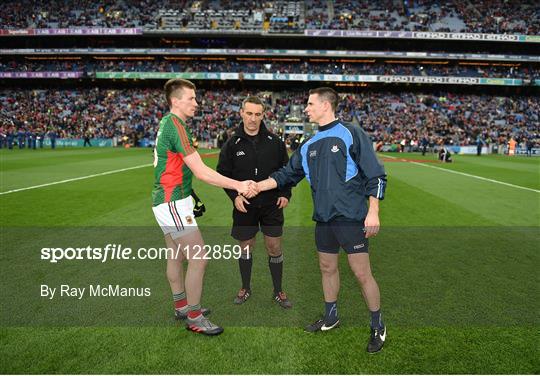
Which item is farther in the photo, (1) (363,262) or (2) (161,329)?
(2) (161,329)

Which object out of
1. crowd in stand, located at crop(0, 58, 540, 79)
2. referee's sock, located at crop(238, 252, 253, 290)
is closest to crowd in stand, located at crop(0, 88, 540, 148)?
crowd in stand, located at crop(0, 58, 540, 79)

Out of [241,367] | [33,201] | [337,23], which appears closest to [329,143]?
[241,367]

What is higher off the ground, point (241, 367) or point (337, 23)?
point (337, 23)

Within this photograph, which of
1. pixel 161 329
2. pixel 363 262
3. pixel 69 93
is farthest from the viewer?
pixel 69 93

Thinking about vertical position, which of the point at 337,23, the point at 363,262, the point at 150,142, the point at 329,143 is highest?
the point at 337,23

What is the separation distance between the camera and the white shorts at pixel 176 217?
150 inches

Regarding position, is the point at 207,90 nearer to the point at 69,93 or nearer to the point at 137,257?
the point at 69,93

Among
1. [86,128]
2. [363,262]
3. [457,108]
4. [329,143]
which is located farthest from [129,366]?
[457,108]

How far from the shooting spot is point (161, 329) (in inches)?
153

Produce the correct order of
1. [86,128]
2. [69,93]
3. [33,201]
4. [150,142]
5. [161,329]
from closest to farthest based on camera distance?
[161,329], [33,201], [150,142], [86,128], [69,93]

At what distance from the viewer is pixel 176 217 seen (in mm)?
3814

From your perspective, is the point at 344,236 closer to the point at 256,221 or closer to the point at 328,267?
the point at 328,267

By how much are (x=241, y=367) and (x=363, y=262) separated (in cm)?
137

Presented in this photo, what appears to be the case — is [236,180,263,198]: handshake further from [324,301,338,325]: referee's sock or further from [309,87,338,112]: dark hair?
[324,301,338,325]: referee's sock
